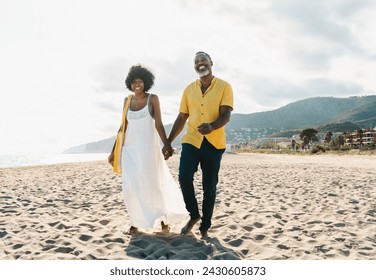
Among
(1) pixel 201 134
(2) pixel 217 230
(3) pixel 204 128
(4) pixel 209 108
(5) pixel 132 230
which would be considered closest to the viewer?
(3) pixel 204 128

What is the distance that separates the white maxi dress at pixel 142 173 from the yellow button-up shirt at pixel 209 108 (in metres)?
0.48

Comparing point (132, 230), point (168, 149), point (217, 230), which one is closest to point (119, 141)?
point (168, 149)

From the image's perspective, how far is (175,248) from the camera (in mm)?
3924

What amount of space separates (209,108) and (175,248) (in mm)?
1640

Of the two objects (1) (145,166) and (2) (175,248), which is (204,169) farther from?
(2) (175,248)

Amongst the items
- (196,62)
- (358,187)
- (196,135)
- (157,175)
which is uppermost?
(196,62)

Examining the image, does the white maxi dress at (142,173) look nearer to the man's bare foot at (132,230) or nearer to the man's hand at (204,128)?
the man's bare foot at (132,230)

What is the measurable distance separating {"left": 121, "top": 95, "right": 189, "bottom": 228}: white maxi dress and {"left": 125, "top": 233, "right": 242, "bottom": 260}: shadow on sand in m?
0.23

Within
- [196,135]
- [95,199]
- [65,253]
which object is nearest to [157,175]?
[196,135]

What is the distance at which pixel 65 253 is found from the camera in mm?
3770

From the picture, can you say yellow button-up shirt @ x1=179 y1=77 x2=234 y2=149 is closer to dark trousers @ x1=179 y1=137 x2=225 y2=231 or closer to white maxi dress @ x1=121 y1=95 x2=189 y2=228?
dark trousers @ x1=179 y1=137 x2=225 y2=231

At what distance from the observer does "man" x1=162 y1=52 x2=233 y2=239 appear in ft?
13.6

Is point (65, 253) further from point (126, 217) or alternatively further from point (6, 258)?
point (126, 217)

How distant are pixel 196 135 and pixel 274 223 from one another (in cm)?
188
